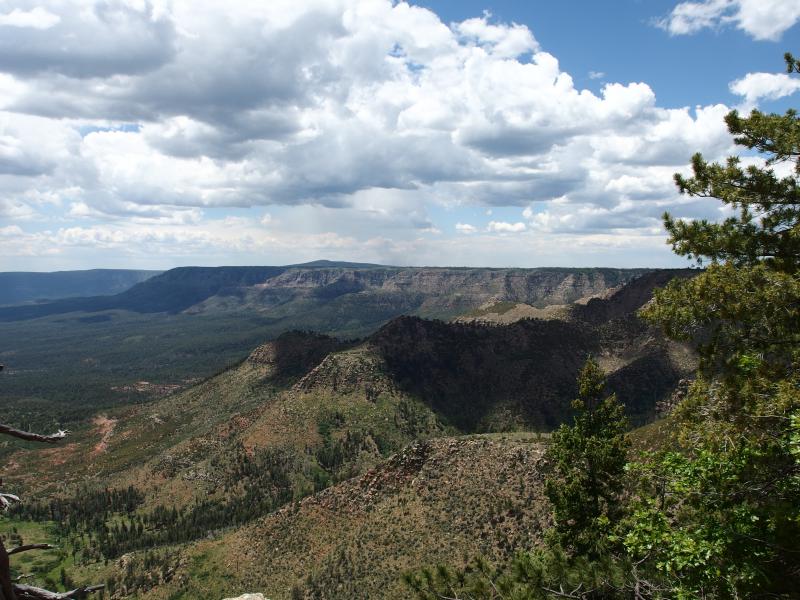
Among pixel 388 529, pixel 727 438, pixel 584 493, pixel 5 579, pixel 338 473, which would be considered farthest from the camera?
pixel 338 473

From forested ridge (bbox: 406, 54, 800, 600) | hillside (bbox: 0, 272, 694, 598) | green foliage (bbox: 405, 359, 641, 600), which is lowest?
hillside (bbox: 0, 272, 694, 598)

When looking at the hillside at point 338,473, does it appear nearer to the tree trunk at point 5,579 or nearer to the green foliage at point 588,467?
the green foliage at point 588,467

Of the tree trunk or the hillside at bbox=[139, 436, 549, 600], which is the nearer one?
the tree trunk

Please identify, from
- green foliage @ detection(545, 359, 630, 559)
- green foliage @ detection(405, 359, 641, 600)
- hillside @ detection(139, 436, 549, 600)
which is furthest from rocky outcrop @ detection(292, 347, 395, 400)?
green foliage @ detection(545, 359, 630, 559)

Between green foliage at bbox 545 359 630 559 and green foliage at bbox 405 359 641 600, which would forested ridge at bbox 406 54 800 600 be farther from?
green foliage at bbox 545 359 630 559

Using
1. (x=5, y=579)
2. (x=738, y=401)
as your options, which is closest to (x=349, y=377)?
(x=738, y=401)

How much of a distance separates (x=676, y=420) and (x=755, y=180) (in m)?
10.6

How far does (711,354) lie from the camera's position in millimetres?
20891

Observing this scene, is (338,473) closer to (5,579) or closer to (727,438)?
(727,438)

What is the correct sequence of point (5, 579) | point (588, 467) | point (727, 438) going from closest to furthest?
1. point (5, 579)
2. point (727, 438)
3. point (588, 467)

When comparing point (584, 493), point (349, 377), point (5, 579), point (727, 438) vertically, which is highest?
point (5, 579)

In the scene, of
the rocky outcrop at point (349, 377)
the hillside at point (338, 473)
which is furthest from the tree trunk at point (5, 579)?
the rocky outcrop at point (349, 377)

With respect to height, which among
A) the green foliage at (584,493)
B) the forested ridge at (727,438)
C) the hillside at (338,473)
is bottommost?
the hillside at (338,473)

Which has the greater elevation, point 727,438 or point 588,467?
point 727,438
